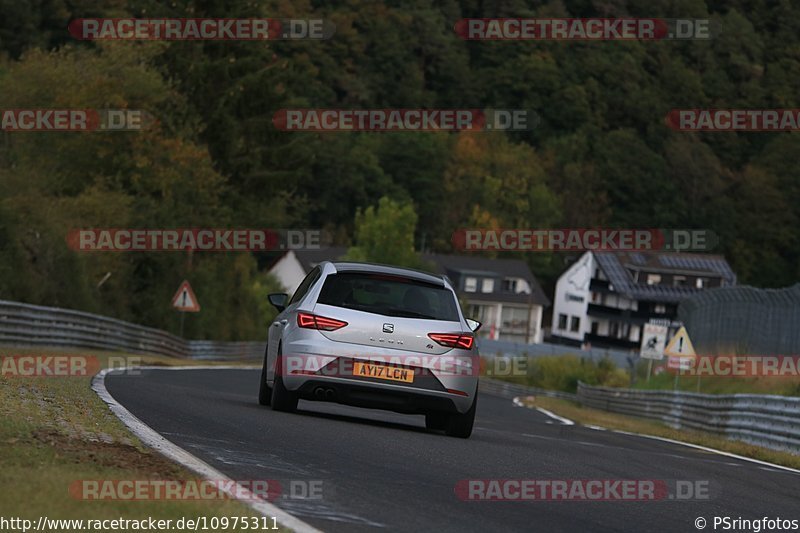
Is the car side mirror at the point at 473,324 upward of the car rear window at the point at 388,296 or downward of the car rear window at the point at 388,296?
downward

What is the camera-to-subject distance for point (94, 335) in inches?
1353

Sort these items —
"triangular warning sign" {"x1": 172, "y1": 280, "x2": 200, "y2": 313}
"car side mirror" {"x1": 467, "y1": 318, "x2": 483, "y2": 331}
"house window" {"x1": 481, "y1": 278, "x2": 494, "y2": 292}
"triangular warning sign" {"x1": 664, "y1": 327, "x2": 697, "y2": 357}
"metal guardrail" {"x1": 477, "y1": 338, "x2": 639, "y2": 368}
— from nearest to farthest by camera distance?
"car side mirror" {"x1": 467, "y1": 318, "x2": 483, "y2": 331} < "triangular warning sign" {"x1": 664, "y1": 327, "x2": 697, "y2": 357} < "triangular warning sign" {"x1": 172, "y1": 280, "x2": 200, "y2": 313} < "metal guardrail" {"x1": 477, "y1": 338, "x2": 639, "y2": 368} < "house window" {"x1": 481, "y1": 278, "x2": 494, "y2": 292}

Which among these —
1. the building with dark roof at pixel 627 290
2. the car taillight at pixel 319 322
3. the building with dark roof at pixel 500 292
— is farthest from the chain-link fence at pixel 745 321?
the building with dark roof at pixel 627 290

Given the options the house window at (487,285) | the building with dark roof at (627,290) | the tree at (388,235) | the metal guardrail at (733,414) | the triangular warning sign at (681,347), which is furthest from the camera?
the house window at (487,285)

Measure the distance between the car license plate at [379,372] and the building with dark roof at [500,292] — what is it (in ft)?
392

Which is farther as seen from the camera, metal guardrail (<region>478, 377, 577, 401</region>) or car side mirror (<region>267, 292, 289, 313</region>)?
metal guardrail (<region>478, 377, 577, 401</region>)

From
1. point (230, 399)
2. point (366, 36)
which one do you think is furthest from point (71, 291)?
point (366, 36)

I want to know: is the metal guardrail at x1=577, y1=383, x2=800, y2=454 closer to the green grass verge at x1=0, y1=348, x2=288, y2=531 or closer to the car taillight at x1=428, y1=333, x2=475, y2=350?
the car taillight at x1=428, y1=333, x2=475, y2=350

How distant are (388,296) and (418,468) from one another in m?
4.00

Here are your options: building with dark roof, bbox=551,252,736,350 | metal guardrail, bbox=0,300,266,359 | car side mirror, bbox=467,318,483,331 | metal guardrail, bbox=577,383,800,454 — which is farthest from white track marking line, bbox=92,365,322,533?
building with dark roof, bbox=551,252,736,350

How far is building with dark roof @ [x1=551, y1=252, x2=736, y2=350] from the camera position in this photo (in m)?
137

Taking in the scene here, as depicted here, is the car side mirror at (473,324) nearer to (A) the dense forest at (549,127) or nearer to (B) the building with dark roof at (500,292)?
(A) the dense forest at (549,127)

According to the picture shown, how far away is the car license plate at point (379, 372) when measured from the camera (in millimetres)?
13914

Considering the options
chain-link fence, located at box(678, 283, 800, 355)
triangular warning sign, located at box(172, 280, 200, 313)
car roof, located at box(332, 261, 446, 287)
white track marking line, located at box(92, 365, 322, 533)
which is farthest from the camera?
triangular warning sign, located at box(172, 280, 200, 313)
